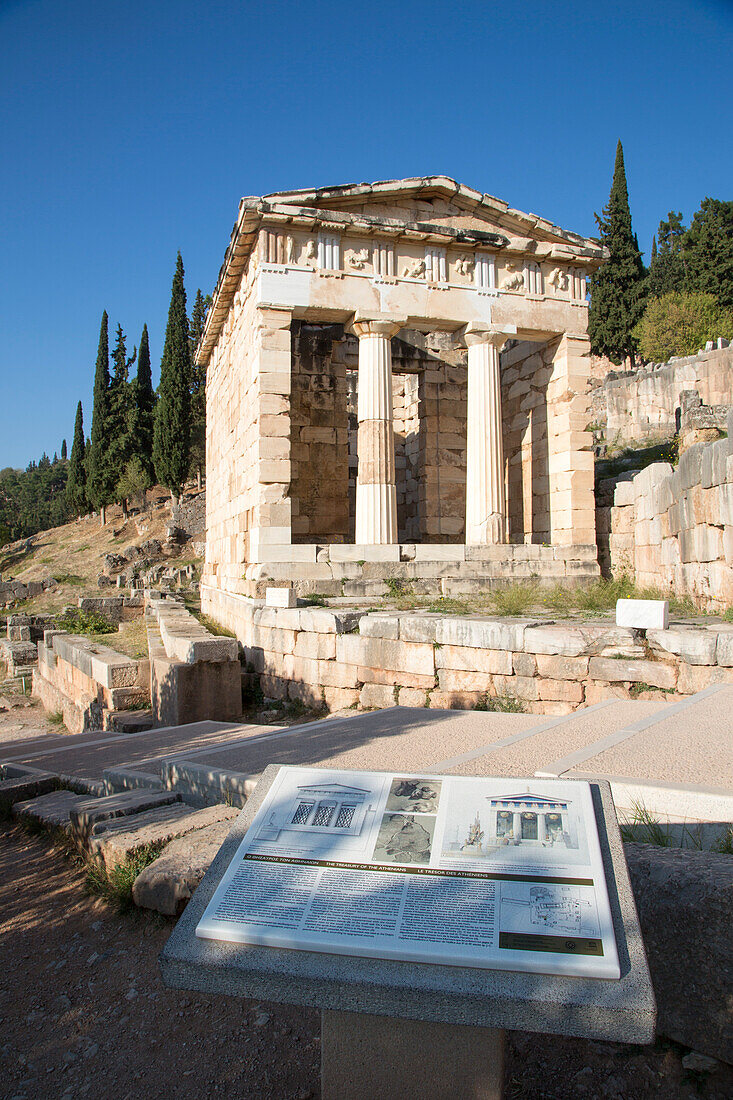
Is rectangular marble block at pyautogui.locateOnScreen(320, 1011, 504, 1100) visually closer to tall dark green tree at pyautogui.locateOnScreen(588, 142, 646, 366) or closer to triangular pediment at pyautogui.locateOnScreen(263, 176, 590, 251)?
triangular pediment at pyautogui.locateOnScreen(263, 176, 590, 251)

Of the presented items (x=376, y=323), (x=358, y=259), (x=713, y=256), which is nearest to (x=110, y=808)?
(x=376, y=323)

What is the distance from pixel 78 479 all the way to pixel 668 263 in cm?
3979

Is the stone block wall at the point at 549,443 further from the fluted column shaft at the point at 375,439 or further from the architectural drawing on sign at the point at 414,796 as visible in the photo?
the architectural drawing on sign at the point at 414,796

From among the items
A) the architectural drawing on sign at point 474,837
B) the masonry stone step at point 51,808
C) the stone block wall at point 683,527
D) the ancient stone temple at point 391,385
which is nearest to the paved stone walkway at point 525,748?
the masonry stone step at point 51,808

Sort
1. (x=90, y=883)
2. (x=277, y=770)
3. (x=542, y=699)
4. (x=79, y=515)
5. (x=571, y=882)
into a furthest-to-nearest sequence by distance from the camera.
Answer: (x=79, y=515) < (x=542, y=699) < (x=90, y=883) < (x=277, y=770) < (x=571, y=882)

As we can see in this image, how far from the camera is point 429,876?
2004 millimetres

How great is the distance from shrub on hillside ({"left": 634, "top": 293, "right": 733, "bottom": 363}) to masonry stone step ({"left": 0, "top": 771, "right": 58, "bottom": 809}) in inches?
1229

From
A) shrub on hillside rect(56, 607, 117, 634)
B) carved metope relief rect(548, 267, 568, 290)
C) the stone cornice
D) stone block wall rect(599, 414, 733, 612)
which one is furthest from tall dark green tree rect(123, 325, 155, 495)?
stone block wall rect(599, 414, 733, 612)

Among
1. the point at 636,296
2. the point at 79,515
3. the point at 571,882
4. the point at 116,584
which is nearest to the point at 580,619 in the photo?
the point at 571,882

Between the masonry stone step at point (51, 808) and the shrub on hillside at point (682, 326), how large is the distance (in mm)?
31384

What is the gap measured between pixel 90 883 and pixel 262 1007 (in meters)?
1.38

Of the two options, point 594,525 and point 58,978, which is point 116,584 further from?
point 58,978

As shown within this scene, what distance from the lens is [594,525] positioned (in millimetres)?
13711

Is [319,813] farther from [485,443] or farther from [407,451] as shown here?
[407,451]
